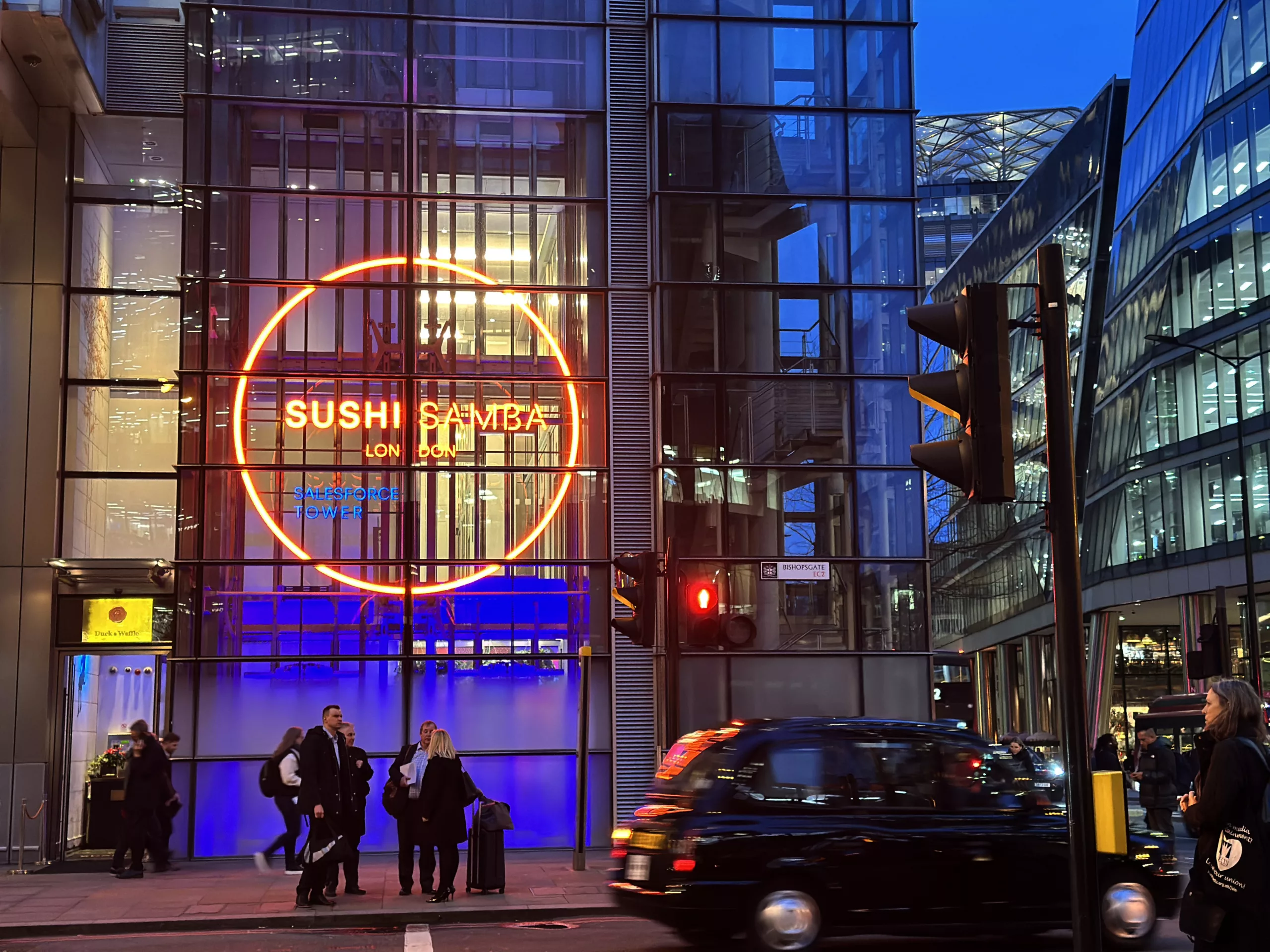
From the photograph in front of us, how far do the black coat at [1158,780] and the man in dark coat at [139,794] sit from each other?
14.2 meters

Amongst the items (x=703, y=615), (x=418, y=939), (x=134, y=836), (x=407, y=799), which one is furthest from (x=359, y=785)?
(x=703, y=615)

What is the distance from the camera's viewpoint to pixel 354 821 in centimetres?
1638

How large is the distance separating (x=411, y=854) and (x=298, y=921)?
218 cm

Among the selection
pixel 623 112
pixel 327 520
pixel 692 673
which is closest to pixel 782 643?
pixel 692 673

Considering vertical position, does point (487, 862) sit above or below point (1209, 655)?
below

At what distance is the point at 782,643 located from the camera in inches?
835

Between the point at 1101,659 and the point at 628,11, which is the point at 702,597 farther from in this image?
the point at 1101,659

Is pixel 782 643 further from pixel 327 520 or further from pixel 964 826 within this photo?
pixel 964 826

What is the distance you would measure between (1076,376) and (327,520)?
43594mm

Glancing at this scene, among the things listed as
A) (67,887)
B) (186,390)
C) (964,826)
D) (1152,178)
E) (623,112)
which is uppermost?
(1152,178)

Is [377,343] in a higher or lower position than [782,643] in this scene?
higher

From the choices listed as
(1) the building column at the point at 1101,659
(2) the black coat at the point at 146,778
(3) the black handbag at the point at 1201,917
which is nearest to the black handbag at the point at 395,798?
(2) the black coat at the point at 146,778

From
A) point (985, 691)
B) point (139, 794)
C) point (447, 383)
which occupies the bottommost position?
point (139, 794)

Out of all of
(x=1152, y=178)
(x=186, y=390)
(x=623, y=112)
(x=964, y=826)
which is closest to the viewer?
(x=964, y=826)
